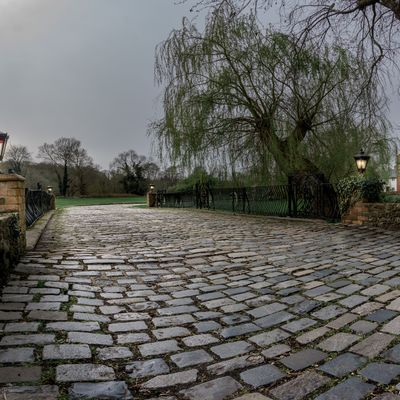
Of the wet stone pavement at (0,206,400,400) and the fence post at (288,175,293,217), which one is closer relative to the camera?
the wet stone pavement at (0,206,400,400)

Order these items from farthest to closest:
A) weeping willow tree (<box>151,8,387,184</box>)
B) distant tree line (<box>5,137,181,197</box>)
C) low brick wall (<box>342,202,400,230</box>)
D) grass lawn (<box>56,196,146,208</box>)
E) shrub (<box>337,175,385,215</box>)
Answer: distant tree line (<box>5,137,181,197</box>)
grass lawn (<box>56,196,146,208</box>)
weeping willow tree (<box>151,8,387,184</box>)
shrub (<box>337,175,385,215</box>)
low brick wall (<box>342,202,400,230</box>)

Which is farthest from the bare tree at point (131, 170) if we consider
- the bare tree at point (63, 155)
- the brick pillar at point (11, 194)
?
the brick pillar at point (11, 194)

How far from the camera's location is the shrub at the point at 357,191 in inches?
309

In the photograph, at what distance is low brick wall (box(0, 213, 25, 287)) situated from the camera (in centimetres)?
329

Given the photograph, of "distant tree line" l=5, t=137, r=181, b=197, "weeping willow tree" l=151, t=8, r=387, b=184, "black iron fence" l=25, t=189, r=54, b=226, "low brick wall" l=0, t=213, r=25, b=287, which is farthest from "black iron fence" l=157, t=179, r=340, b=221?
"distant tree line" l=5, t=137, r=181, b=197

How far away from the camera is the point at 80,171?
4488 centimetres

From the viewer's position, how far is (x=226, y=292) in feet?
10.7

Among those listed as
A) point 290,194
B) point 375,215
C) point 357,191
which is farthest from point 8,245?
point 290,194

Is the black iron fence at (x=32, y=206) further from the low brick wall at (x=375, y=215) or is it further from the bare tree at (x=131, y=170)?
the bare tree at (x=131, y=170)

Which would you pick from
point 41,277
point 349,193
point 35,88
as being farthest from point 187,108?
point 35,88

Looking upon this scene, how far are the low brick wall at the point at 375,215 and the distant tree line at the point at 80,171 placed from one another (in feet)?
124

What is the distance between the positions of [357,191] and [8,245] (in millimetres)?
7094

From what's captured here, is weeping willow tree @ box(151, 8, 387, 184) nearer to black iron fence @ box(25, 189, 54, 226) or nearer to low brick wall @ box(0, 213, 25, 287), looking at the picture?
black iron fence @ box(25, 189, 54, 226)

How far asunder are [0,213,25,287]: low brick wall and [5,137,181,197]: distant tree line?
4070cm
